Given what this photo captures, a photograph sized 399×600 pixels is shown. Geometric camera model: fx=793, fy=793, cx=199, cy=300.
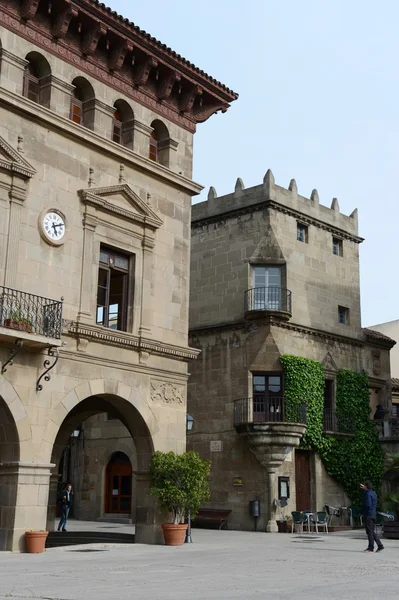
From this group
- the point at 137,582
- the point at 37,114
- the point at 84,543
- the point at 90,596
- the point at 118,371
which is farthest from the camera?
the point at 84,543

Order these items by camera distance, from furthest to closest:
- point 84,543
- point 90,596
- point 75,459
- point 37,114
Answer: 1. point 75,459
2. point 84,543
3. point 37,114
4. point 90,596

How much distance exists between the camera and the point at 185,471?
20.4 meters

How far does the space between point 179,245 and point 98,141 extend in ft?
13.1

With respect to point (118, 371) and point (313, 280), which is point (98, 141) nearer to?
point (118, 371)

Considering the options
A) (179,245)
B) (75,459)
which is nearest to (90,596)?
(179,245)

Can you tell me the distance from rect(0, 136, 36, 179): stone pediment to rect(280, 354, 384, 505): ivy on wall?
15.7m

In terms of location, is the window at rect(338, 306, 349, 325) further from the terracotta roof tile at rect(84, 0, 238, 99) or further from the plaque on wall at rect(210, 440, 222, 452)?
the terracotta roof tile at rect(84, 0, 238, 99)

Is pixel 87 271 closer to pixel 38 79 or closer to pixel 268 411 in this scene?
pixel 38 79

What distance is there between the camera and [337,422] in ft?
110

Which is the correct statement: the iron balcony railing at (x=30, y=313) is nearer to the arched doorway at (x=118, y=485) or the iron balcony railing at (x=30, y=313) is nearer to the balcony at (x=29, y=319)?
the balcony at (x=29, y=319)

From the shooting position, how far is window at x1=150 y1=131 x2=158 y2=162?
23203 mm

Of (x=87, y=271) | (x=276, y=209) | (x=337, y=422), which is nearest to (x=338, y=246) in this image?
(x=276, y=209)

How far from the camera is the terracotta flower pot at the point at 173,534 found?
2027 centimetres

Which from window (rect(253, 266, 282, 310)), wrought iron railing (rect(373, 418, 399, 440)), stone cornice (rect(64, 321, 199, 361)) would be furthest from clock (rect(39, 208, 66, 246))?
wrought iron railing (rect(373, 418, 399, 440))
